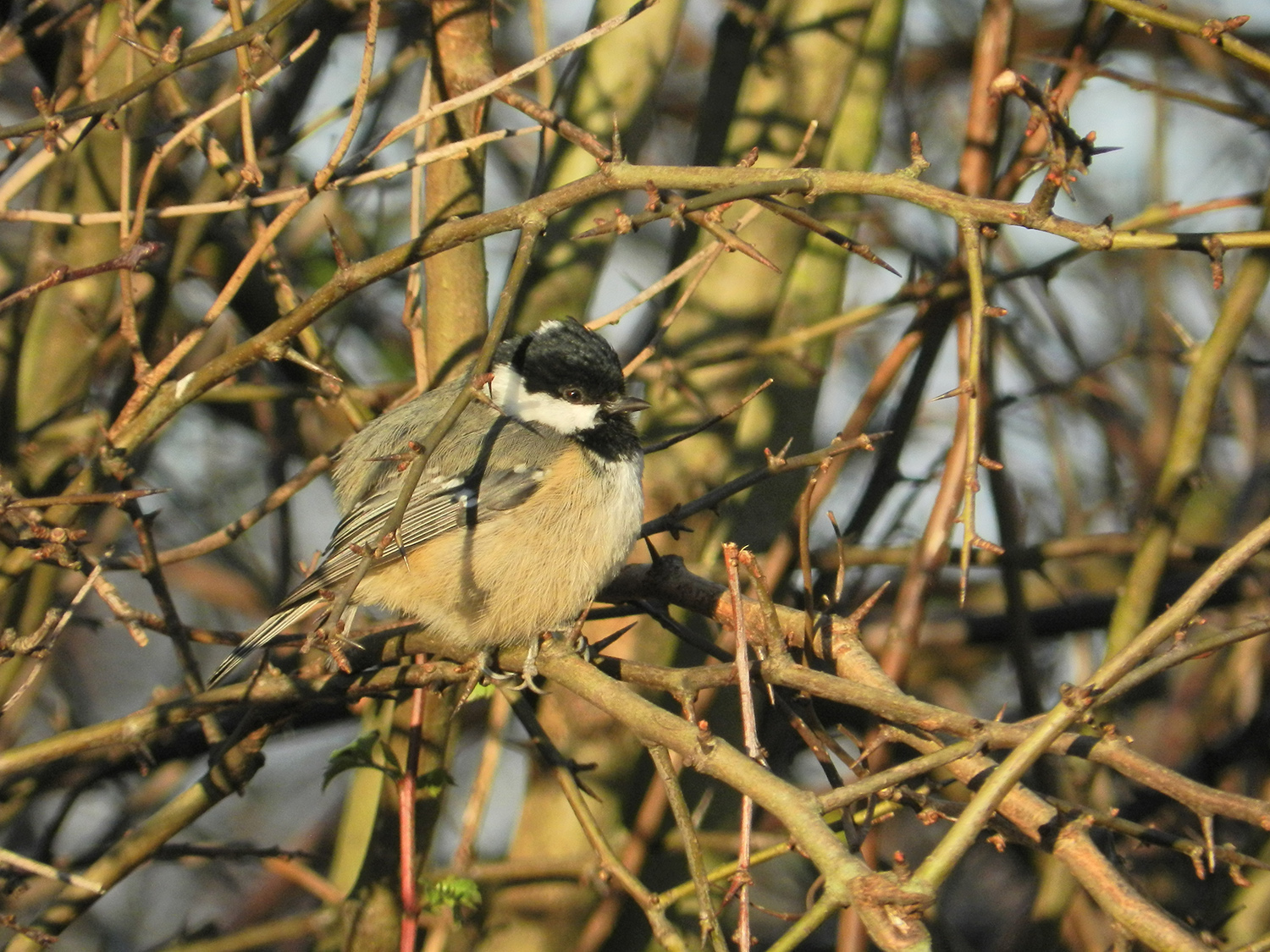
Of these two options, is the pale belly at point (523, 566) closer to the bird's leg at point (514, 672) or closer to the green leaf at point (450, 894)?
the bird's leg at point (514, 672)

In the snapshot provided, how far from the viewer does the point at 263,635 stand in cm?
299

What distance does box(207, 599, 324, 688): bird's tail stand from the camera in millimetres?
2887

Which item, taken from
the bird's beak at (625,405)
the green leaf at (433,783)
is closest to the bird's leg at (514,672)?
the green leaf at (433,783)

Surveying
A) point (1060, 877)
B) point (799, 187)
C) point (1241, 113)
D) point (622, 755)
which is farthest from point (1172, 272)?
point (799, 187)

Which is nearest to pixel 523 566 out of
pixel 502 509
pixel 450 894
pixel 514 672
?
pixel 502 509

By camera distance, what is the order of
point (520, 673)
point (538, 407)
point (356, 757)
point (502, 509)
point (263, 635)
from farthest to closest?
1. point (538, 407)
2. point (502, 509)
3. point (263, 635)
4. point (520, 673)
5. point (356, 757)

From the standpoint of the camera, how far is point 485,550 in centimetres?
316

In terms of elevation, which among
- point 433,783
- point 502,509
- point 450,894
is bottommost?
point 450,894

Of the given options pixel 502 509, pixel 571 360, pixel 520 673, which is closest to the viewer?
pixel 520 673

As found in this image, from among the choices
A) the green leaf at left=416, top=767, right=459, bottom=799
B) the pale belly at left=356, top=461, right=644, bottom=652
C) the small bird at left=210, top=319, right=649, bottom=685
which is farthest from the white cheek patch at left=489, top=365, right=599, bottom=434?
the green leaf at left=416, top=767, right=459, bottom=799

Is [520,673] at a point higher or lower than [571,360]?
lower

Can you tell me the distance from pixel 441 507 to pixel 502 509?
0.19m

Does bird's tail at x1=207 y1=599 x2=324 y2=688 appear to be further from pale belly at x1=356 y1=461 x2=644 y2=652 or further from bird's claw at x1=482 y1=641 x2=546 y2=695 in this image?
bird's claw at x1=482 y1=641 x2=546 y2=695

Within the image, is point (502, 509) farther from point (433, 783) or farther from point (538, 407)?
point (433, 783)
